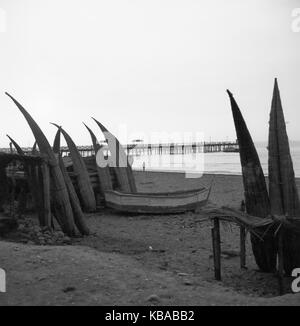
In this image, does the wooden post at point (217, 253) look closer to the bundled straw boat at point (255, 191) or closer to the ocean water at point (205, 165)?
the bundled straw boat at point (255, 191)

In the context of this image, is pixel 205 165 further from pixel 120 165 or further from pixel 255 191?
pixel 255 191

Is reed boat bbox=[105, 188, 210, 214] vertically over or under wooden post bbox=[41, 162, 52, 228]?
under

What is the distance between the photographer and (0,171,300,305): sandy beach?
5973 millimetres

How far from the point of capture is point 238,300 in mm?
5859

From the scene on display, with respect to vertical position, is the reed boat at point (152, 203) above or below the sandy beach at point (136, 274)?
above

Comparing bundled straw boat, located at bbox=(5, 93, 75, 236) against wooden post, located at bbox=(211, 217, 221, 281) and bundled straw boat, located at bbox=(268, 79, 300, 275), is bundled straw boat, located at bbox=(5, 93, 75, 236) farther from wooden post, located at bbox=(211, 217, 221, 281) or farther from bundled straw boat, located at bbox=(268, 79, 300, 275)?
bundled straw boat, located at bbox=(268, 79, 300, 275)

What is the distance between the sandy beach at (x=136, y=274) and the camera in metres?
5.97

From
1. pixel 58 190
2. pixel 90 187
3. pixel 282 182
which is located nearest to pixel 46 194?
pixel 58 190

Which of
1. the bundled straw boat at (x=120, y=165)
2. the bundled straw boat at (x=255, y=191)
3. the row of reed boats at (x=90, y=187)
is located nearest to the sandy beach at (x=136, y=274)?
the bundled straw boat at (x=255, y=191)

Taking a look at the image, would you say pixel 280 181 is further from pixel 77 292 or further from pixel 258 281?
pixel 77 292

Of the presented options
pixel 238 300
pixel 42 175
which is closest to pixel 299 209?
pixel 238 300

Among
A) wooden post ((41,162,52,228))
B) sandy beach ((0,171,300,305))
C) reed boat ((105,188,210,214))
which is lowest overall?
sandy beach ((0,171,300,305))

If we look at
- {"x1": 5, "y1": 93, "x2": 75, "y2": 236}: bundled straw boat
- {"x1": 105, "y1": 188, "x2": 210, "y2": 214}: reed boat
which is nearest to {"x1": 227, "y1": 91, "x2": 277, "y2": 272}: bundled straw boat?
{"x1": 5, "y1": 93, "x2": 75, "y2": 236}: bundled straw boat
